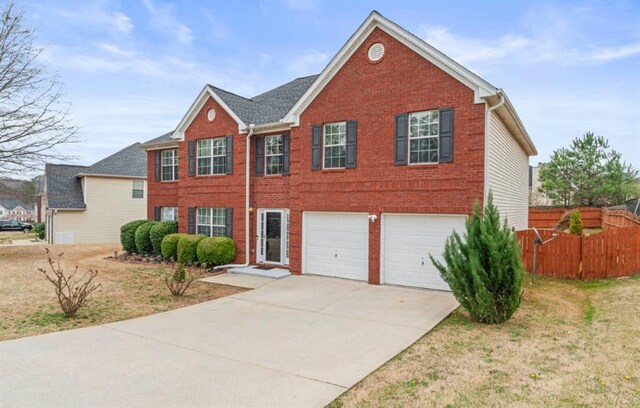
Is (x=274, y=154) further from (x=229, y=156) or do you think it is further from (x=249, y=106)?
(x=249, y=106)

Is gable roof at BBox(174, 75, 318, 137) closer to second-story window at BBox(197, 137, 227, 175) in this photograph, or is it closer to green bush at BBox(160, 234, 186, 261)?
second-story window at BBox(197, 137, 227, 175)

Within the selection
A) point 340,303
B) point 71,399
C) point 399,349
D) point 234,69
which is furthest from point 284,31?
point 71,399

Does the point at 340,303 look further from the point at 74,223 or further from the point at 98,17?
the point at 74,223

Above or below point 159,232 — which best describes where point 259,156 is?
above

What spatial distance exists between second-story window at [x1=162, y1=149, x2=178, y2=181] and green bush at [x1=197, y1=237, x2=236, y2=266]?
561 cm

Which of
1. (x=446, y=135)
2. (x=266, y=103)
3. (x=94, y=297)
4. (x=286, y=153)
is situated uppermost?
(x=266, y=103)

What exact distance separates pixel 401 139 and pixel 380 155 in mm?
758

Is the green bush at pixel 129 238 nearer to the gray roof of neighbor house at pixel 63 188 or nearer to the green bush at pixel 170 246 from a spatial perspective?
the green bush at pixel 170 246

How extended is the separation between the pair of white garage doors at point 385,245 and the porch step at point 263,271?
2.53 feet

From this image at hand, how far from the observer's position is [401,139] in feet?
35.0

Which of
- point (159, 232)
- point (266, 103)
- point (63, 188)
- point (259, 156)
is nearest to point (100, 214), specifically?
point (63, 188)

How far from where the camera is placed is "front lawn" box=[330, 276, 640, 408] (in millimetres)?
4312

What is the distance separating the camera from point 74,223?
83.6 feet

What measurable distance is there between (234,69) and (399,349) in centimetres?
2050
